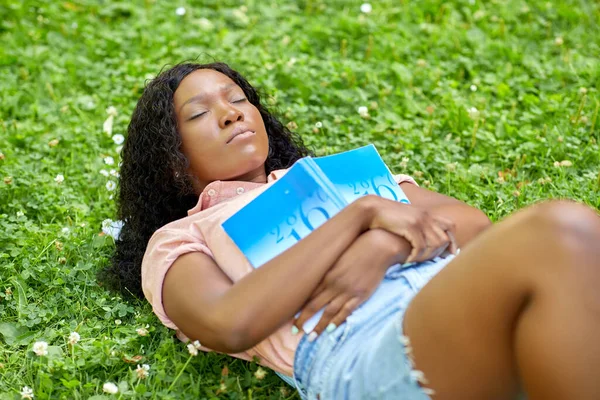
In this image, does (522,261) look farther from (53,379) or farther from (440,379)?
(53,379)

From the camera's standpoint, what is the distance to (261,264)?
8.80 feet

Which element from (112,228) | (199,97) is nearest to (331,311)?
(199,97)

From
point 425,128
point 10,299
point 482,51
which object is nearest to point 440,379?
point 10,299

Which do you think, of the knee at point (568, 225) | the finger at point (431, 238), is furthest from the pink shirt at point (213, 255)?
the knee at point (568, 225)

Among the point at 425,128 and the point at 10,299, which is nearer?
the point at 10,299

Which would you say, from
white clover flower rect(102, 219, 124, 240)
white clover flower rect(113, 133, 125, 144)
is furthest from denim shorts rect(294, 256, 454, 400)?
white clover flower rect(113, 133, 125, 144)

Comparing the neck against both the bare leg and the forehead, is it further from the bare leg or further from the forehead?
the bare leg

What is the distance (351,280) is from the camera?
99.3 inches

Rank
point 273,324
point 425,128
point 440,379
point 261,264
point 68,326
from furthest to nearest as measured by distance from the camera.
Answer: point 425,128 → point 68,326 → point 261,264 → point 273,324 → point 440,379

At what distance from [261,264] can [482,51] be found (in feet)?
9.92

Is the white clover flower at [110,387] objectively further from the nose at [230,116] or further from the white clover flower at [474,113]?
the white clover flower at [474,113]

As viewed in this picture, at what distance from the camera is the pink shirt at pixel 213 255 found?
2.66m

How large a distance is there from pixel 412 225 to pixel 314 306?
0.38 m

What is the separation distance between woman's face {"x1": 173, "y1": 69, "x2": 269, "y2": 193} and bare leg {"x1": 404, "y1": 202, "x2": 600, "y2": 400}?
107 cm
